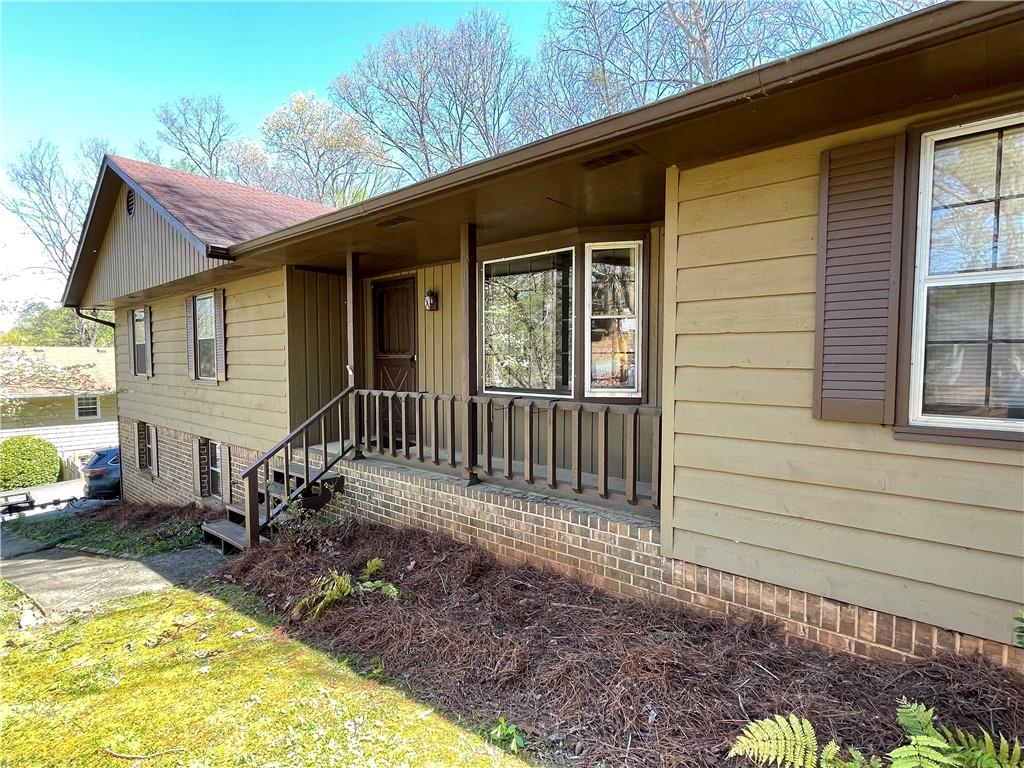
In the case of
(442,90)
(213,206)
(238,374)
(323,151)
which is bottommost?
(238,374)

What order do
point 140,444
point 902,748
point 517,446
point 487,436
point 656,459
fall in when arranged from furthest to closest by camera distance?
point 140,444 < point 517,446 < point 487,436 < point 656,459 < point 902,748

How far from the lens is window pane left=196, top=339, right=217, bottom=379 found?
27.2 ft

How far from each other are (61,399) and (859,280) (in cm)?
2372

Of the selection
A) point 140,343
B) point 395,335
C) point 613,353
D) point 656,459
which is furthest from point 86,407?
point 656,459

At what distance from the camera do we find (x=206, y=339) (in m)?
8.42

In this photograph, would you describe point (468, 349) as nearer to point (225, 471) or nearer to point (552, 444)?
point (552, 444)

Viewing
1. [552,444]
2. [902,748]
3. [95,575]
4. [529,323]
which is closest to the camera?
[902,748]

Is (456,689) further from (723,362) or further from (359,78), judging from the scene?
(359,78)

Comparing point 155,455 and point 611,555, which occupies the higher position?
point 611,555

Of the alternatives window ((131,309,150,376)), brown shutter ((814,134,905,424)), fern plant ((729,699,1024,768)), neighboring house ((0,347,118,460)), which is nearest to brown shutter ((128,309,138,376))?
window ((131,309,150,376))

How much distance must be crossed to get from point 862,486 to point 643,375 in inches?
88.6

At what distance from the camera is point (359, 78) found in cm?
1681

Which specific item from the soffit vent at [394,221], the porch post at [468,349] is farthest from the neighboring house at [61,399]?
the porch post at [468,349]

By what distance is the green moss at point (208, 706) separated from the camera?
2.52 metres
